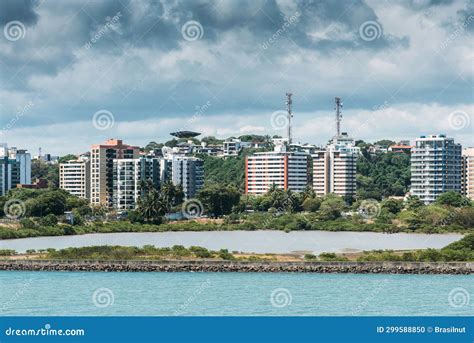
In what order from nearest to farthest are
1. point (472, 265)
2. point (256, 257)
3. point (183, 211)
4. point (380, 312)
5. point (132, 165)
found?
point (380, 312) < point (472, 265) < point (256, 257) < point (183, 211) < point (132, 165)

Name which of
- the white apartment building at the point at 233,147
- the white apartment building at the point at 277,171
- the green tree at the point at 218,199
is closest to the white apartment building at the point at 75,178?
the white apartment building at the point at 277,171

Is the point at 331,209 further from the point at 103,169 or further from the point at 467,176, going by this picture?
the point at 467,176

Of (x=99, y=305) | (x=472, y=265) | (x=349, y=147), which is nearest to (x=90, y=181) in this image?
(x=349, y=147)

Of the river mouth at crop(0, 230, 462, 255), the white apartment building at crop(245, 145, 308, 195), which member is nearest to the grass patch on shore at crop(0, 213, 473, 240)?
the river mouth at crop(0, 230, 462, 255)

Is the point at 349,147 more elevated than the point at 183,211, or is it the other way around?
the point at 349,147

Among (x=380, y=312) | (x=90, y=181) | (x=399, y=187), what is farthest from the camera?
(x=399, y=187)

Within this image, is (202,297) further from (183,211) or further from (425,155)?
(425,155)

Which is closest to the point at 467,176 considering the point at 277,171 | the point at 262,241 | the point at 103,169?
the point at 277,171
